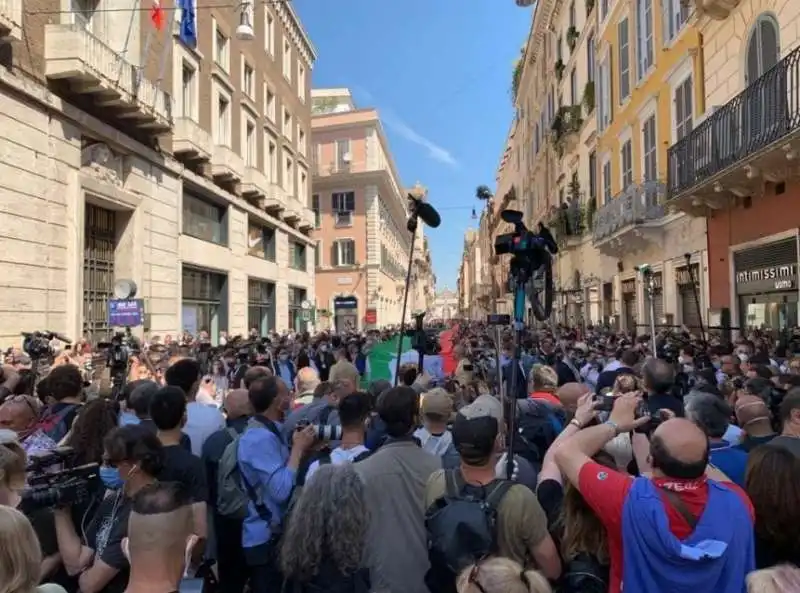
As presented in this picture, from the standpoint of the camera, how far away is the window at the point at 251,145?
27.0 meters

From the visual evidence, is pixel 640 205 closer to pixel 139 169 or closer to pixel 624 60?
pixel 624 60

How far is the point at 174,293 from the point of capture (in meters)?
19.2

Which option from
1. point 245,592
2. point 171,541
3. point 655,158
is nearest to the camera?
point 171,541

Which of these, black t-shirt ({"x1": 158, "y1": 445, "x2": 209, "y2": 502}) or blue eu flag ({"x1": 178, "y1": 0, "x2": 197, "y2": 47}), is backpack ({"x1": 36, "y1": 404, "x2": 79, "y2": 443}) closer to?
black t-shirt ({"x1": 158, "y1": 445, "x2": 209, "y2": 502})

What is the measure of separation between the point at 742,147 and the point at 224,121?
1888cm

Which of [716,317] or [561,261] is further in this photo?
[561,261]

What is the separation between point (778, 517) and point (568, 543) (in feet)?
2.45

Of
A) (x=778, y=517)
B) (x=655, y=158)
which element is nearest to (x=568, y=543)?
(x=778, y=517)

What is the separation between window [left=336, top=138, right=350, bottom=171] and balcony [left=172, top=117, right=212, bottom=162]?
3072 cm

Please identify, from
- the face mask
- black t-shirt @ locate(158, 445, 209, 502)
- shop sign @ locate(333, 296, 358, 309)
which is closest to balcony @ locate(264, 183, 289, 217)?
shop sign @ locate(333, 296, 358, 309)

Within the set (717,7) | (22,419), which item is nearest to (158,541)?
(22,419)

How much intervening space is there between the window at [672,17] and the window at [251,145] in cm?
1688

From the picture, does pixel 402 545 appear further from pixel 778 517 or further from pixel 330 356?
pixel 330 356

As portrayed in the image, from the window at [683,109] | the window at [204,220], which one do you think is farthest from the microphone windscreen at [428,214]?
the window at [204,220]
